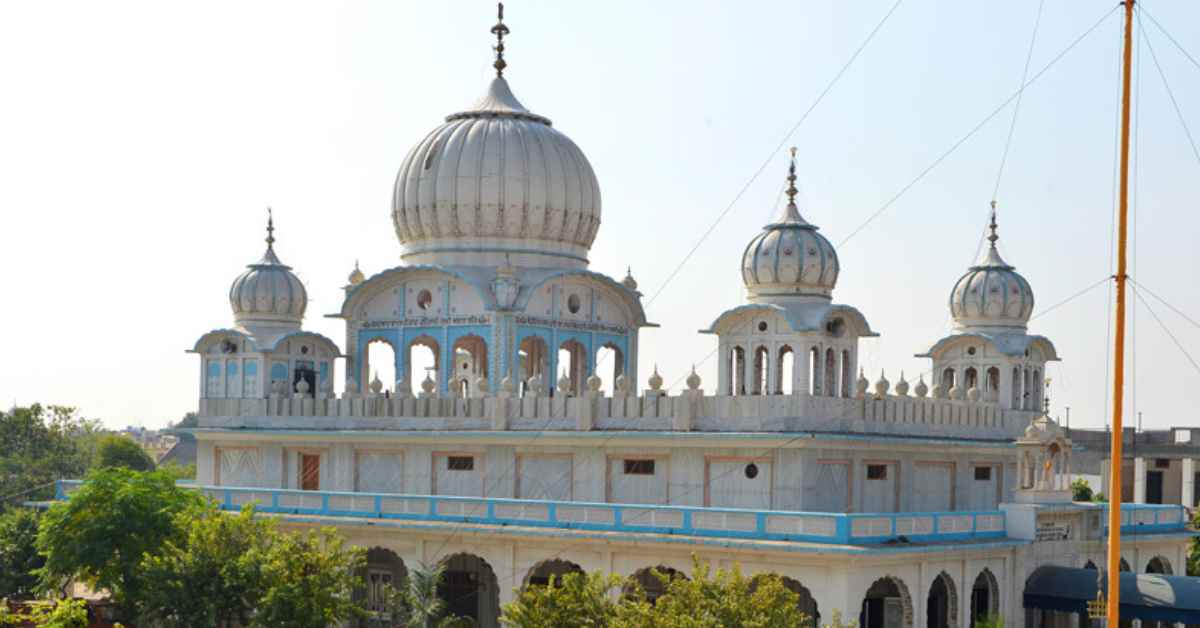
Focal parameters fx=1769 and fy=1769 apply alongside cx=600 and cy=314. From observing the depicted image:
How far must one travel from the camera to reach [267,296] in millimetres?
45875

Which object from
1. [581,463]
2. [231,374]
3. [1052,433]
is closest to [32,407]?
[231,374]

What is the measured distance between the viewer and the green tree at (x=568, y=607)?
1148 inches

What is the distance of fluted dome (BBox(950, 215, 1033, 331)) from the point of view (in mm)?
46500

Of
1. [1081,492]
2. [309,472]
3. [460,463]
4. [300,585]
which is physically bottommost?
[300,585]

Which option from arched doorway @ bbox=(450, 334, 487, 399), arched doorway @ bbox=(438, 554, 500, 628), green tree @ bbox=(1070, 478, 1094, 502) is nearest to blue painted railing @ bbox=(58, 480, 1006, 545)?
arched doorway @ bbox=(438, 554, 500, 628)

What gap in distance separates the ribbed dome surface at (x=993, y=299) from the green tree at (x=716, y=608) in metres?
20.3

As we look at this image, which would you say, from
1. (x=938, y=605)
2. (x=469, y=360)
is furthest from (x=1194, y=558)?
(x=469, y=360)

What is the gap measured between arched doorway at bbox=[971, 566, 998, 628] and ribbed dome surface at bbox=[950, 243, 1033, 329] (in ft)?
35.2

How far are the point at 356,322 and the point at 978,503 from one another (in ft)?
52.3

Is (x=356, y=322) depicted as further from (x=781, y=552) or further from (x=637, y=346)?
(x=781, y=552)

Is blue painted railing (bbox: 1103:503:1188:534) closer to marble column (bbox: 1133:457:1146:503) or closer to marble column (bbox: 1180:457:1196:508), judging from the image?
marble column (bbox: 1180:457:1196:508)

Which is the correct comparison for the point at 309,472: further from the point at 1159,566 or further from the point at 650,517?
the point at 1159,566

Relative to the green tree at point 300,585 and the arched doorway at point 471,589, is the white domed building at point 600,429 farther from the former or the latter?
the green tree at point 300,585

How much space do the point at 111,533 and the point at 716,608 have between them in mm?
15452
